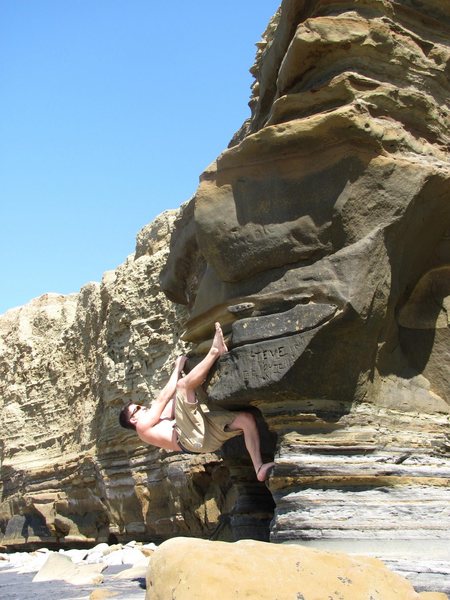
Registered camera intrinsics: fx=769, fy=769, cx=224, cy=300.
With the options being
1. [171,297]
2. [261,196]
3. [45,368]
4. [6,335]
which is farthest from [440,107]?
[6,335]

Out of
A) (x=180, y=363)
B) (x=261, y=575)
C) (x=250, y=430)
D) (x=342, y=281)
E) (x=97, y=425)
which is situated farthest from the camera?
(x=97, y=425)

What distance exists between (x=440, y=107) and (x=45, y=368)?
31.3 feet

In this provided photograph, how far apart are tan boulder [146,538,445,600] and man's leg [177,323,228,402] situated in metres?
1.37

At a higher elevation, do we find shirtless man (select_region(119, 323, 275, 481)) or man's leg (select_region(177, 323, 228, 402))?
man's leg (select_region(177, 323, 228, 402))

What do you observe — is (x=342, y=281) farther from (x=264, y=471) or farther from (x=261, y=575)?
(x=261, y=575)

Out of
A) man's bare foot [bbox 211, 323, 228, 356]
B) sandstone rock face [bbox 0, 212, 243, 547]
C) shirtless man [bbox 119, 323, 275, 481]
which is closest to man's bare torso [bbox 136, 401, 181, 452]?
shirtless man [bbox 119, 323, 275, 481]

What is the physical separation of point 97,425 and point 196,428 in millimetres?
6165

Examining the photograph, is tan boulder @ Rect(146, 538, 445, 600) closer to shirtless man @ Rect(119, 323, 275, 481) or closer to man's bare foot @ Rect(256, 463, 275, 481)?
man's bare foot @ Rect(256, 463, 275, 481)

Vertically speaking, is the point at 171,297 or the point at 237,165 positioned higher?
the point at 237,165

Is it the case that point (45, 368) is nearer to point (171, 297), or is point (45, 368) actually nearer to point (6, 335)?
point (6, 335)

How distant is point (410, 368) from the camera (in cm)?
426

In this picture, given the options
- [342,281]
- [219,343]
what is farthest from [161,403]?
[342,281]

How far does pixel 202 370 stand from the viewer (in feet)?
13.6

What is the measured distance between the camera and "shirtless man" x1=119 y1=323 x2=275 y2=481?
4.07m
